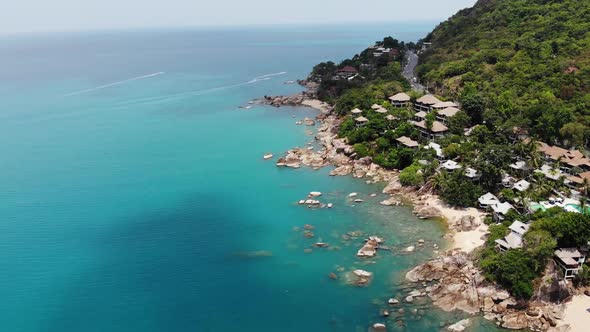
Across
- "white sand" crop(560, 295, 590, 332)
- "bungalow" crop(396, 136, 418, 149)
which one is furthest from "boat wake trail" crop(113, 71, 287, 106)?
"white sand" crop(560, 295, 590, 332)

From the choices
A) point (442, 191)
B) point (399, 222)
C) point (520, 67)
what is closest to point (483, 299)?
point (399, 222)

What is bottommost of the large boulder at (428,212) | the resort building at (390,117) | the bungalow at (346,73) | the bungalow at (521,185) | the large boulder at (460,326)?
the large boulder at (460,326)

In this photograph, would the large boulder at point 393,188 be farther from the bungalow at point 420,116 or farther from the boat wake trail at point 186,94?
the boat wake trail at point 186,94

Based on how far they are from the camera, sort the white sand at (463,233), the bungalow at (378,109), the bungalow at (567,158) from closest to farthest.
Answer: the white sand at (463,233), the bungalow at (567,158), the bungalow at (378,109)

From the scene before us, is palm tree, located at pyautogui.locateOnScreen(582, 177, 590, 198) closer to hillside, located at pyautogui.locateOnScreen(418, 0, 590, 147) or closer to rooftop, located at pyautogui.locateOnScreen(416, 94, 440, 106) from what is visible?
hillside, located at pyautogui.locateOnScreen(418, 0, 590, 147)

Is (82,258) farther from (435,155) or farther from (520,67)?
(520,67)

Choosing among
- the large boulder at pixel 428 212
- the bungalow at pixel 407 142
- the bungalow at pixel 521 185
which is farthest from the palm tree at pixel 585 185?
the bungalow at pixel 407 142

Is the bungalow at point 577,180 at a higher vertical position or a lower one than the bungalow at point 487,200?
higher

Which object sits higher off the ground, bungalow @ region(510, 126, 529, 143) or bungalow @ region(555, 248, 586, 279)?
bungalow @ region(510, 126, 529, 143)

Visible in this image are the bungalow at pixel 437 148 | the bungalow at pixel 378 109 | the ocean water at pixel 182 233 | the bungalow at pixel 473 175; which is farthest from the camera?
the bungalow at pixel 378 109
